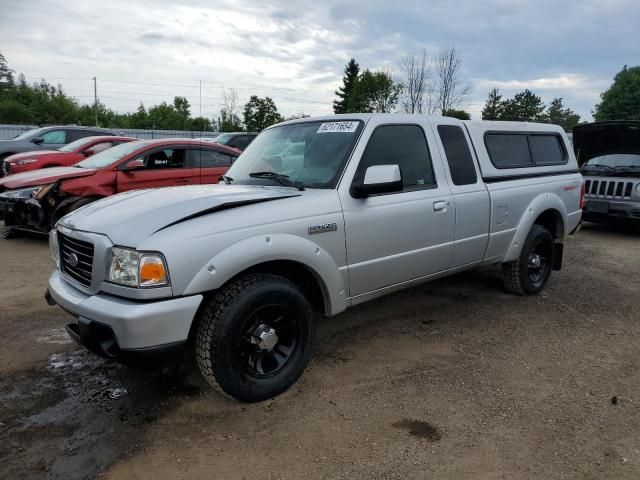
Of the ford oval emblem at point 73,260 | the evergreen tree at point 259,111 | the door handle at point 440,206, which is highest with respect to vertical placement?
the evergreen tree at point 259,111

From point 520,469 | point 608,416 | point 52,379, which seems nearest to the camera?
point 520,469

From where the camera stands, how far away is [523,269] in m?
5.01

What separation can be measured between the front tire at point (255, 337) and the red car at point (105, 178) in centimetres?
491

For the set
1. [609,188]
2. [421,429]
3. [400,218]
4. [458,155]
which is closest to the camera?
[421,429]

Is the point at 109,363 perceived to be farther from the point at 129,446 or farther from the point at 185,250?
the point at 185,250

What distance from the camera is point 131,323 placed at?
2455mm

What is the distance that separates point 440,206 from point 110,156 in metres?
5.75

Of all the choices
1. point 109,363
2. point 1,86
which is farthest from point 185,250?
point 1,86

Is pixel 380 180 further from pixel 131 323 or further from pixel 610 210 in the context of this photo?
pixel 610 210

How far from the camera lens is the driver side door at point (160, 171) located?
721 cm

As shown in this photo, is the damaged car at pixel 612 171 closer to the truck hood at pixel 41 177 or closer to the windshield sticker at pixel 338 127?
the windshield sticker at pixel 338 127

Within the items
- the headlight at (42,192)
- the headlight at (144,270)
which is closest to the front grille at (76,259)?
the headlight at (144,270)

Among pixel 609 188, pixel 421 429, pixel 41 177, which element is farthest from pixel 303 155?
pixel 609 188

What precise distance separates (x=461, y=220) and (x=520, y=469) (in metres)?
2.14
